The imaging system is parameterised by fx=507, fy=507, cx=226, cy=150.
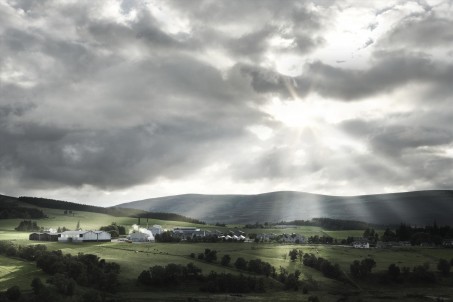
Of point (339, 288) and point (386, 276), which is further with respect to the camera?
point (386, 276)

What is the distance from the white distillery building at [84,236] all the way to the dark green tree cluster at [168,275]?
64.4 metres

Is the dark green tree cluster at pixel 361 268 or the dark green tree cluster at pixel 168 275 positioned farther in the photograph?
the dark green tree cluster at pixel 361 268

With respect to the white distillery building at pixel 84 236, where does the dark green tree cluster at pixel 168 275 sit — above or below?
below

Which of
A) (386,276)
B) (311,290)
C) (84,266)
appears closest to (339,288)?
(311,290)

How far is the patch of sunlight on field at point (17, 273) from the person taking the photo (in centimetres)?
9369

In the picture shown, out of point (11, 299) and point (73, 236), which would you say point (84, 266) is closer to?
point (11, 299)

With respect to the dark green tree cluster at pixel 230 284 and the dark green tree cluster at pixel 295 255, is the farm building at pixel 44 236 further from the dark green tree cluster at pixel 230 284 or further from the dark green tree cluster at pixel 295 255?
the dark green tree cluster at pixel 295 255

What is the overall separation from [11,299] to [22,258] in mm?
41437

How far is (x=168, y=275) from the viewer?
114m

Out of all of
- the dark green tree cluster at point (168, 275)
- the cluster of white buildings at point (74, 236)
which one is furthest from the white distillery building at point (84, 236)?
the dark green tree cluster at point (168, 275)

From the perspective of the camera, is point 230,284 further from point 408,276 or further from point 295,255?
point 408,276

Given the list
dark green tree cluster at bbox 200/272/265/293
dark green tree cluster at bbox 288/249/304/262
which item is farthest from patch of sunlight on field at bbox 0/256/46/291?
dark green tree cluster at bbox 288/249/304/262

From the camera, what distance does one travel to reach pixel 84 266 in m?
109

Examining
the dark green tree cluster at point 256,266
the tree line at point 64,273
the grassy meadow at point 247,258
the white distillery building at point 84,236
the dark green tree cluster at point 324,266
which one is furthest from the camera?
the white distillery building at point 84,236
